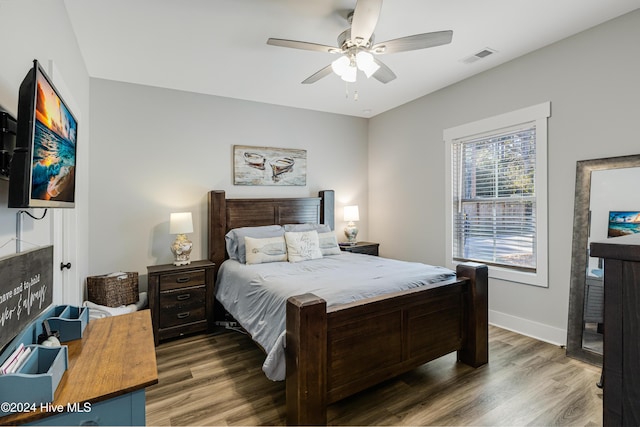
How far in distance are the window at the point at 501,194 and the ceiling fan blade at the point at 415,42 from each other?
1.56m

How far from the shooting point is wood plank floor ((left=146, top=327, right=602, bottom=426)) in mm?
1959

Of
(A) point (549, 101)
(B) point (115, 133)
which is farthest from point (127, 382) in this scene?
(A) point (549, 101)

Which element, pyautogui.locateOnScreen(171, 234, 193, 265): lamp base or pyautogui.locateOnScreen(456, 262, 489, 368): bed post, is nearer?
pyautogui.locateOnScreen(456, 262, 489, 368): bed post

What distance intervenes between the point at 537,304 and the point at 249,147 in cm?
374

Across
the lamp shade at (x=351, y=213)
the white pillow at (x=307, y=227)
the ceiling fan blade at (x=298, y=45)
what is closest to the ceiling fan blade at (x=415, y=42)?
the ceiling fan blade at (x=298, y=45)

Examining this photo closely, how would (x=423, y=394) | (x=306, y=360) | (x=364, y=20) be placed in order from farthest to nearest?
(x=423, y=394) → (x=364, y=20) → (x=306, y=360)

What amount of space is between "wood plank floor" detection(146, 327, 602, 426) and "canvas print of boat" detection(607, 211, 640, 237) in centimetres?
111

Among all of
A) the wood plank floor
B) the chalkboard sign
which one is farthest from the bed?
the chalkboard sign

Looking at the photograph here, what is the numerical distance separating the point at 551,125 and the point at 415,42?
1.73 metres

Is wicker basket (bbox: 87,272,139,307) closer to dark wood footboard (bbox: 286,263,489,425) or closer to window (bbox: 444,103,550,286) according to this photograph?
dark wood footboard (bbox: 286,263,489,425)

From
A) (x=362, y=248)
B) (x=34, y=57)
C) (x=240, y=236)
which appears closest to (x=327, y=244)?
(x=362, y=248)

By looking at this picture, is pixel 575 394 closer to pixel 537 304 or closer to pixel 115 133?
pixel 537 304

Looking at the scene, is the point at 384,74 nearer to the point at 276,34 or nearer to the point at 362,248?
the point at 276,34

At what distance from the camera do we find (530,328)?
10.3 ft
